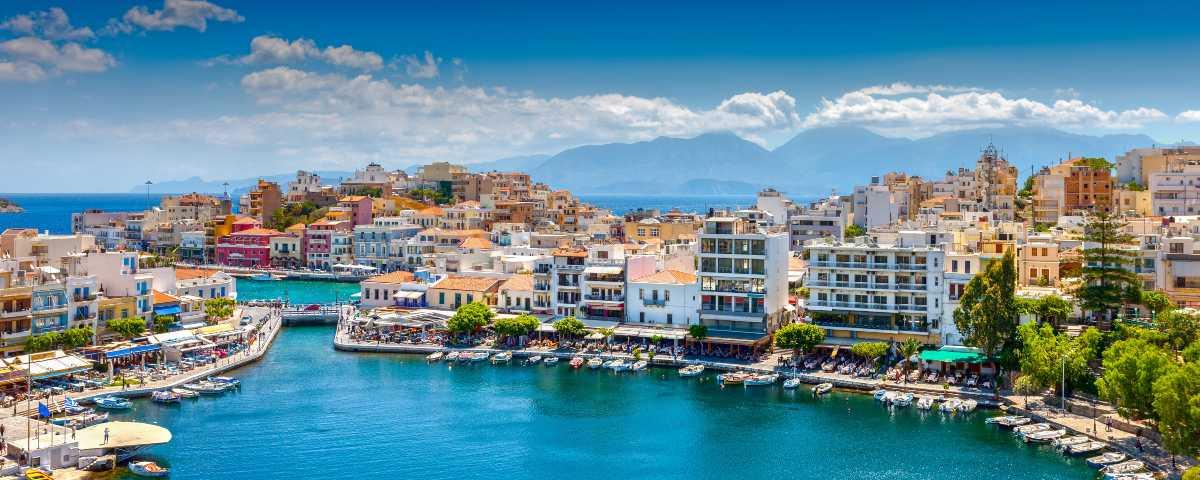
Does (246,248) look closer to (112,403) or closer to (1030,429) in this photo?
(112,403)

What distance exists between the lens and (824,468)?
143 feet

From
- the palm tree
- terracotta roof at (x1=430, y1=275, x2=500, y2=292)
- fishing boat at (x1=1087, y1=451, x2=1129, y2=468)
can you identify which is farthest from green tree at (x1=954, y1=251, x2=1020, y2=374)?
terracotta roof at (x1=430, y1=275, x2=500, y2=292)

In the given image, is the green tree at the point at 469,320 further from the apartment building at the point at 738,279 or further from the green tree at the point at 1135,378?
the green tree at the point at 1135,378

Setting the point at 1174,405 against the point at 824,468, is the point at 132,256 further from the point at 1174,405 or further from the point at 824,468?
the point at 1174,405

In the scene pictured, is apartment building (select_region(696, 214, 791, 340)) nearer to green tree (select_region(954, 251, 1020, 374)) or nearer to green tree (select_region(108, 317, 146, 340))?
green tree (select_region(954, 251, 1020, 374))

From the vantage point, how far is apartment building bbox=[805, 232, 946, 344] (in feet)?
194

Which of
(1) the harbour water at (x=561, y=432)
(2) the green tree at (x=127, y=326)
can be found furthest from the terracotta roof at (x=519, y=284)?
(2) the green tree at (x=127, y=326)

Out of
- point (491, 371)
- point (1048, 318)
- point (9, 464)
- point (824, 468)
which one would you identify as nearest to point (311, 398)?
point (491, 371)

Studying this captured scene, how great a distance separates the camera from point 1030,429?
4644cm

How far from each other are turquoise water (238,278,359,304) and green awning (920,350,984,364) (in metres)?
57.9

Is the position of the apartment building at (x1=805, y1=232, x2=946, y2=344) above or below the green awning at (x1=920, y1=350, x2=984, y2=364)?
above

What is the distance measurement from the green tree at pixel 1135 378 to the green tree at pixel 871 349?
13451 millimetres

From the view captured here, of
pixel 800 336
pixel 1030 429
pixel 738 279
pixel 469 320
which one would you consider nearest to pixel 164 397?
pixel 469 320

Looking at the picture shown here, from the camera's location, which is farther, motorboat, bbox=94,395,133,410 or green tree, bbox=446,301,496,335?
green tree, bbox=446,301,496,335
